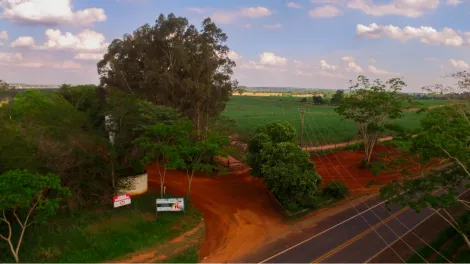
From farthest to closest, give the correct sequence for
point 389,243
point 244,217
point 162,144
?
1. point 244,217
2. point 162,144
3. point 389,243

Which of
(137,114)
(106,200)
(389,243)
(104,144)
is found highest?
(137,114)

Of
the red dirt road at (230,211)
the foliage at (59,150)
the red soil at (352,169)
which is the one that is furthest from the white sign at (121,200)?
the red soil at (352,169)

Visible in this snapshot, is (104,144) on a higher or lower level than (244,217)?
higher

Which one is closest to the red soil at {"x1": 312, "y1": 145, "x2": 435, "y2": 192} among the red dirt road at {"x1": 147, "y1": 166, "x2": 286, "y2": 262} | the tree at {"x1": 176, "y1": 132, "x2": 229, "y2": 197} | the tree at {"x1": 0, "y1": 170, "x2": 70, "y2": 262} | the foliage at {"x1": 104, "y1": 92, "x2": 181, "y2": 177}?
the red dirt road at {"x1": 147, "y1": 166, "x2": 286, "y2": 262}

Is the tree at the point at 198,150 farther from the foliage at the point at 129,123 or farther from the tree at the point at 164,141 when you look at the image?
the foliage at the point at 129,123

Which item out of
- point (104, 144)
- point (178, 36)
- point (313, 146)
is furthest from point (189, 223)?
point (313, 146)

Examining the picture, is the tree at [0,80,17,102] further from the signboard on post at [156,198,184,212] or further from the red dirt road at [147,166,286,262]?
the signboard on post at [156,198,184,212]

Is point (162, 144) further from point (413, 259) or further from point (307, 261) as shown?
point (413, 259)
